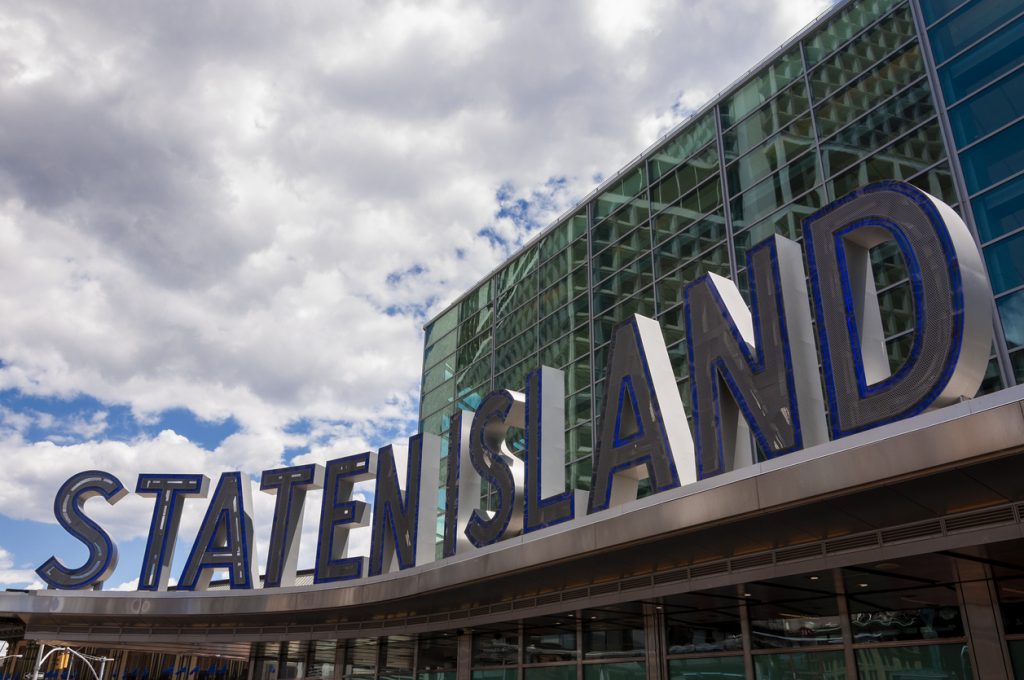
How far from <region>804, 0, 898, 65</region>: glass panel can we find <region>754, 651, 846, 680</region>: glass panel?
18.1 meters

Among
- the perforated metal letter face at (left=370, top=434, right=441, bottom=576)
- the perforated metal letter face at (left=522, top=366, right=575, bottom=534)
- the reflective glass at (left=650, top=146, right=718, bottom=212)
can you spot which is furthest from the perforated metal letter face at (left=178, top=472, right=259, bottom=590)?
the reflective glass at (left=650, top=146, right=718, bottom=212)

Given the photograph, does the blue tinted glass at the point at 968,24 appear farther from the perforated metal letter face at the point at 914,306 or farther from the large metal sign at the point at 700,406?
the perforated metal letter face at the point at 914,306

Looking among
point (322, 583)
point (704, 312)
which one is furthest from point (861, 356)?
point (322, 583)

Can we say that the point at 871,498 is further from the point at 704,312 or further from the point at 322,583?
the point at 322,583

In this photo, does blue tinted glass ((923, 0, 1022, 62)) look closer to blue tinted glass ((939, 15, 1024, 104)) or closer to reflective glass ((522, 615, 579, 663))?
blue tinted glass ((939, 15, 1024, 104))

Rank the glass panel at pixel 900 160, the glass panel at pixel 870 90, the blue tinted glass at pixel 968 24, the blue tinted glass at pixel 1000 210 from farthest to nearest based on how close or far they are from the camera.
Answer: the glass panel at pixel 870 90, the glass panel at pixel 900 160, the blue tinted glass at pixel 968 24, the blue tinted glass at pixel 1000 210

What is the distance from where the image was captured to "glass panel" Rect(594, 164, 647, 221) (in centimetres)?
3241

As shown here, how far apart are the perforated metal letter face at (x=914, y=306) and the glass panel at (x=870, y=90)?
1035 cm

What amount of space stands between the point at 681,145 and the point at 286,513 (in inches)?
742

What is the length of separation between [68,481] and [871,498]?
27617 mm

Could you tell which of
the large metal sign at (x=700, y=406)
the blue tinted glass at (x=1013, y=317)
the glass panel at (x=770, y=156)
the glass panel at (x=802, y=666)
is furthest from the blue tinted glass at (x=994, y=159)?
the glass panel at (x=802, y=666)

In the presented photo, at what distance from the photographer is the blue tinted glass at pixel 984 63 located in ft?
68.7

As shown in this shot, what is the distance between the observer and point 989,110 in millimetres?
20938

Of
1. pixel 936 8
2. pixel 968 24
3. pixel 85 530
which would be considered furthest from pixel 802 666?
pixel 85 530
